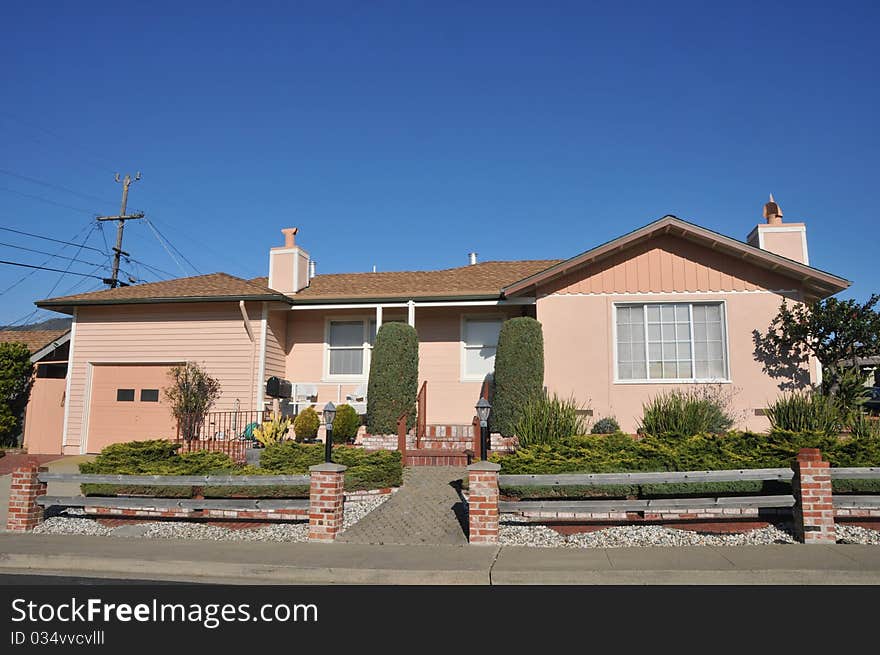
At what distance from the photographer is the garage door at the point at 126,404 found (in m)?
16.8

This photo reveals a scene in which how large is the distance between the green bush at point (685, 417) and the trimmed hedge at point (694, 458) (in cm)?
117

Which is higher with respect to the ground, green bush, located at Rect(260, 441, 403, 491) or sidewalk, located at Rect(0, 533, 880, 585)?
green bush, located at Rect(260, 441, 403, 491)

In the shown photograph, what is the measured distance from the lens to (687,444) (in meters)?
10.0

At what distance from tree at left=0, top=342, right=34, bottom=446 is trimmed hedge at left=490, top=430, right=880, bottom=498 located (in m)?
14.1

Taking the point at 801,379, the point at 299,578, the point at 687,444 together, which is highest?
the point at 801,379

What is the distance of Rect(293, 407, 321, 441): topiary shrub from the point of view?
1491 cm

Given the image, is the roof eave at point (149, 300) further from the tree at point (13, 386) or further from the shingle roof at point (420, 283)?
the tree at point (13, 386)

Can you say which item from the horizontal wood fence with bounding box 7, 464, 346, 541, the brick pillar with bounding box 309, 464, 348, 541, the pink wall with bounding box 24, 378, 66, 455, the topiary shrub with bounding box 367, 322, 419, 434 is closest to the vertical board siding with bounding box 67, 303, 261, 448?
the pink wall with bounding box 24, 378, 66, 455

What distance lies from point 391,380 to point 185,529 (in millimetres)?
5608

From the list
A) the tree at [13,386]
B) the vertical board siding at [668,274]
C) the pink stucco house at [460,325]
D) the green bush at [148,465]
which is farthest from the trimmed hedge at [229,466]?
the tree at [13,386]

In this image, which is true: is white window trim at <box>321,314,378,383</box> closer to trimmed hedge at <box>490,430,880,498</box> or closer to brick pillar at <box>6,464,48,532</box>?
trimmed hedge at <box>490,430,880,498</box>
